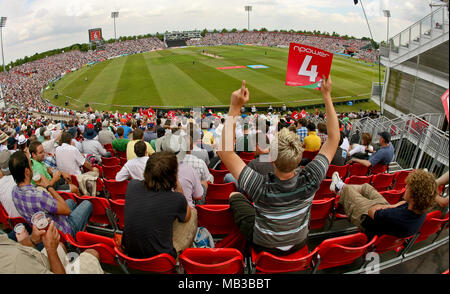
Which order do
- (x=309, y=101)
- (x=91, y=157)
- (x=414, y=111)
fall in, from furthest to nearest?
(x=309, y=101)
(x=414, y=111)
(x=91, y=157)

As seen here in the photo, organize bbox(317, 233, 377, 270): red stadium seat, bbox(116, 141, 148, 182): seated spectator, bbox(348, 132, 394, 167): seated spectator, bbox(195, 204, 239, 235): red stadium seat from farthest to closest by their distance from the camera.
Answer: bbox(348, 132, 394, 167): seated spectator → bbox(116, 141, 148, 182): seated spectator → bbox(195, 204, 239, 235): red stadium seat → bbox(317, 233, 377, 270): red stadium seat

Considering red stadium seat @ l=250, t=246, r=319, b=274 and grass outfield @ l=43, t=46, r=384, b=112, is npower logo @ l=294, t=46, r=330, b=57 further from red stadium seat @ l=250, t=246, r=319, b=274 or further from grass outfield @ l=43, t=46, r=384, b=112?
grass outfield @ l=43, t=46, r=384, b=112

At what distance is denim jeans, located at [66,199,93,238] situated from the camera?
3500mm

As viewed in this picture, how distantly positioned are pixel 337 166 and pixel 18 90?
50.1m

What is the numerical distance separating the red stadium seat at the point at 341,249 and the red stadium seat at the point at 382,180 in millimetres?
2213

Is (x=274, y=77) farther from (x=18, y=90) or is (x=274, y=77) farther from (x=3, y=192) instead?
(x=18, y=90)

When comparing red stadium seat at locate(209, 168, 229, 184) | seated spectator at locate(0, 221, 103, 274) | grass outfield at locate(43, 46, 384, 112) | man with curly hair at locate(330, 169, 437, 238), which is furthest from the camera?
grass outfield at locate(43, 46, 384, 112)

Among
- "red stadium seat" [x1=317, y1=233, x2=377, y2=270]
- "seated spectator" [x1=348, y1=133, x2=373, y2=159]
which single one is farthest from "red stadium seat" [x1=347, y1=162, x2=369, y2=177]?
"red stadium seat" [x1=317, y1=233, x2=377, y2=270]

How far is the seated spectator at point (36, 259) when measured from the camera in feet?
6.66

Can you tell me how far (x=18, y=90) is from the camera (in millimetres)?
41750

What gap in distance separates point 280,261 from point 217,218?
3.49 ft

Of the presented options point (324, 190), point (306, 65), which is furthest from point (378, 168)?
point (306, 65)

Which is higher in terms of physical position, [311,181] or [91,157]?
[311,181]
